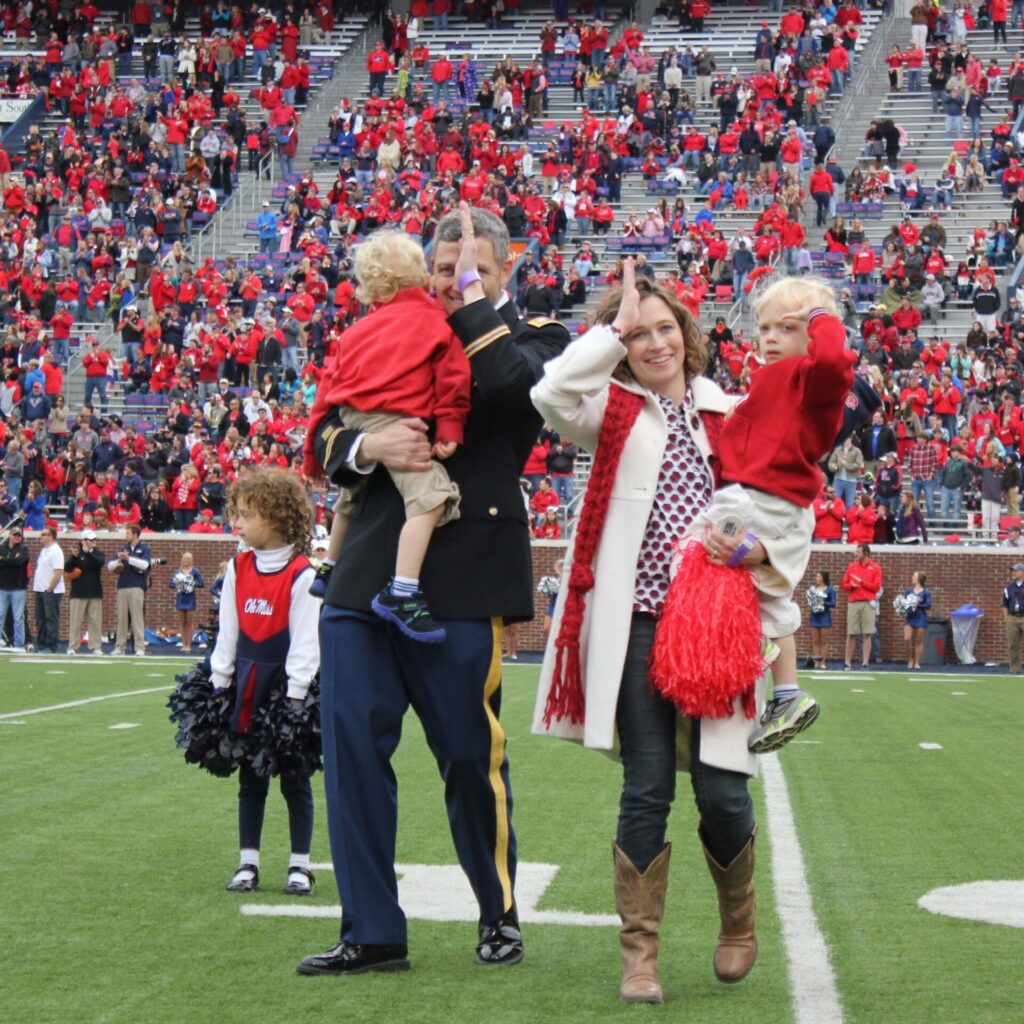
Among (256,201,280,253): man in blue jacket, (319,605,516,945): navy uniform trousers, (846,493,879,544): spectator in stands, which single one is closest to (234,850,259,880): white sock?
(319,605,516,945): navy uniform trousers

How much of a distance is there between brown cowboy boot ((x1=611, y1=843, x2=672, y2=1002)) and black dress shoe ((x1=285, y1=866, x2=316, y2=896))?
1.85 meters

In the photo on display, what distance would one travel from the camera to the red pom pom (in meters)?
4.46

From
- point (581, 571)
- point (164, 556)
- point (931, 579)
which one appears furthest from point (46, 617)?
point (581, 571)

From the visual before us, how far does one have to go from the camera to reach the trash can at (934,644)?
2547 cm

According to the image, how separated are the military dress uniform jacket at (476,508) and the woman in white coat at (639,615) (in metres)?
0.21

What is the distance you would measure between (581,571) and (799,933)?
150 cm

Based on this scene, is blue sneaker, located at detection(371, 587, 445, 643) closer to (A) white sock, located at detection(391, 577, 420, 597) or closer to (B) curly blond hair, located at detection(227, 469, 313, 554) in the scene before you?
(A) white sock, located at detection(391, 577, 420, 597)

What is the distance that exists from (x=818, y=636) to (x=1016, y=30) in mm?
18956

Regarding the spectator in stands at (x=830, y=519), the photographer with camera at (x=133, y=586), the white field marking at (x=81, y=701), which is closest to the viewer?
the white field marking at (x=81, y=701)

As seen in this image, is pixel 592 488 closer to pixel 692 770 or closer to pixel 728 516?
pixel 728 516

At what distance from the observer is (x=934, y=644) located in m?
25.5

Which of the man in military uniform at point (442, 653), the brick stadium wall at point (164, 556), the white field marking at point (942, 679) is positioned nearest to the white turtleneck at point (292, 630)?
the man in military uniform at point (442, 653)

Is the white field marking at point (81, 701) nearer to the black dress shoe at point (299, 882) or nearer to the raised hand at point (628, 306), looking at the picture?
the black dress shoe at point (299, 882)

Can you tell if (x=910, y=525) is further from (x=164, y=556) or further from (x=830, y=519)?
(x=164, y=556)
